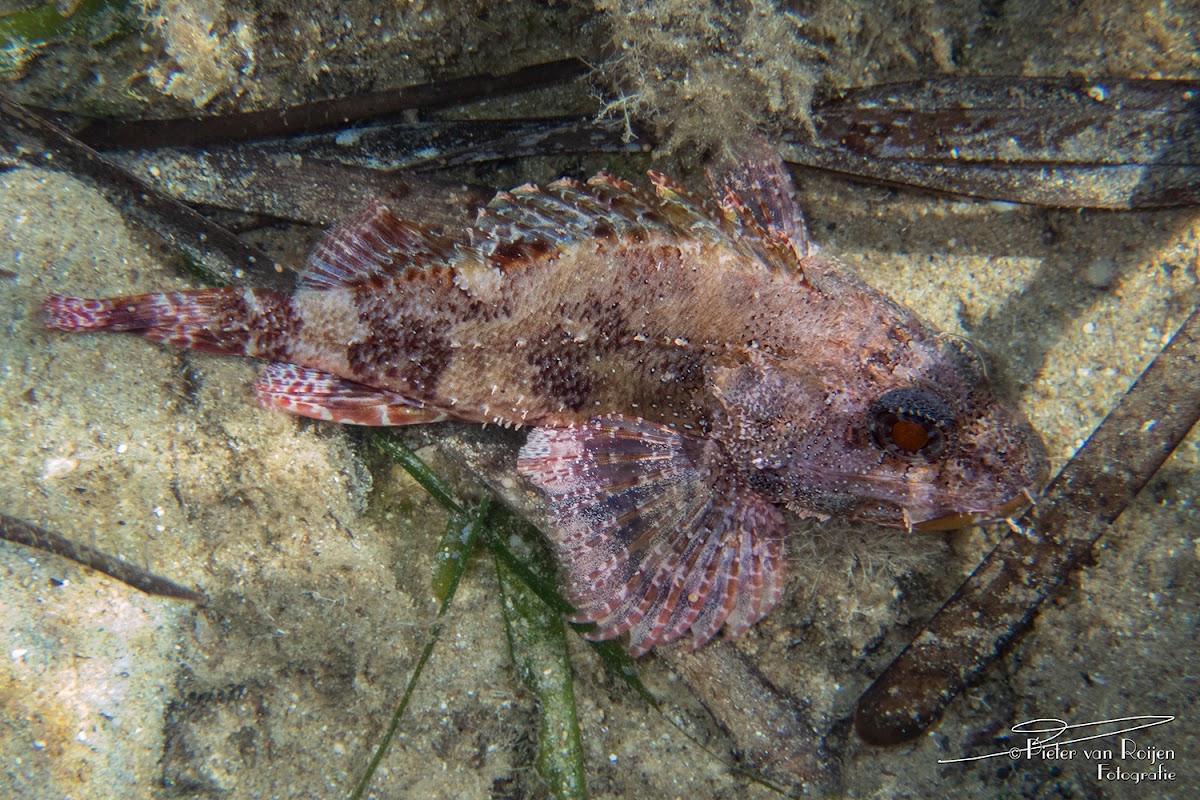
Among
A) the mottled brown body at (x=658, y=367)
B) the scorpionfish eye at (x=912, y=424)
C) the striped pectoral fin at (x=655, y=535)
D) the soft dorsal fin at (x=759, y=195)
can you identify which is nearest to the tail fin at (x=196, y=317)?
the mottled brown body at (x=658, y=367)

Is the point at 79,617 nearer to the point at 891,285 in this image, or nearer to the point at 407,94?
the point at 407,94

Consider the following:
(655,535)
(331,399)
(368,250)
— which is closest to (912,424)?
(655,535)

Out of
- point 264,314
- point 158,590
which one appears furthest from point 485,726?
point 264,314

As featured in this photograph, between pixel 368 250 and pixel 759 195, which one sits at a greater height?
pixel 759 195

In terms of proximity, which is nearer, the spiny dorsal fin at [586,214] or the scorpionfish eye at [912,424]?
the scorpionfish eye at [912,424]

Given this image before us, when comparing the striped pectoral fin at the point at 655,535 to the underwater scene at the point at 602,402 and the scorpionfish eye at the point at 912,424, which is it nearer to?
the underwater scene at the point at 602,402

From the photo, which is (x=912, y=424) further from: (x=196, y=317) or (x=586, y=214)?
(x=196, y=317)

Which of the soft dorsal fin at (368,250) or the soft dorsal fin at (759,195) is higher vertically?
the soft dorsal fin at (759,195)
